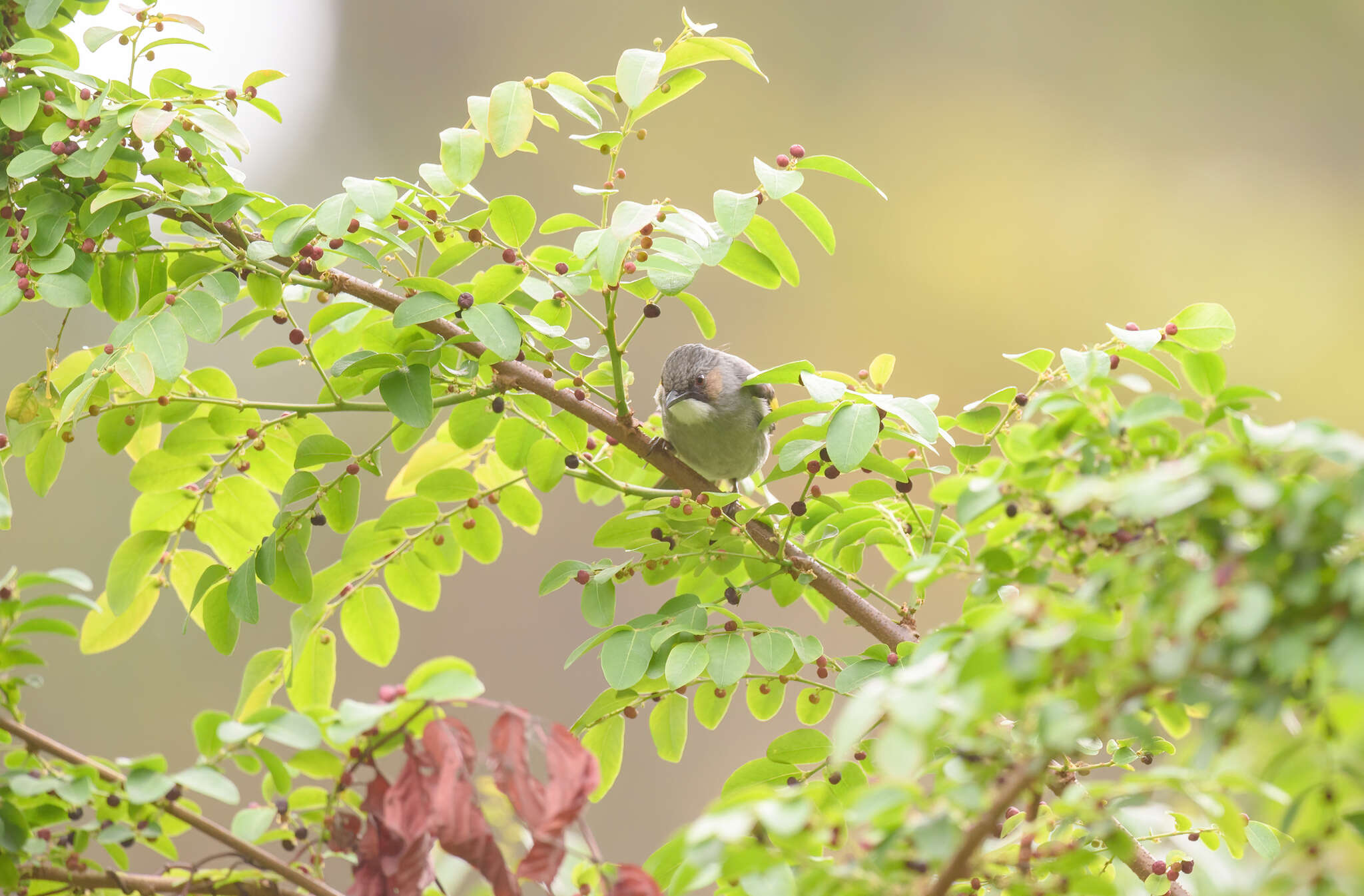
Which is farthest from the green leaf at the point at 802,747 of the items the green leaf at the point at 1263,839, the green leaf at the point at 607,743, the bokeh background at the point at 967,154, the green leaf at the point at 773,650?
the bokeh background at the point at 967,154

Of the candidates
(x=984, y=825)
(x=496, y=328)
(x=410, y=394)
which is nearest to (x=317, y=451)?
(x=410, y=394)

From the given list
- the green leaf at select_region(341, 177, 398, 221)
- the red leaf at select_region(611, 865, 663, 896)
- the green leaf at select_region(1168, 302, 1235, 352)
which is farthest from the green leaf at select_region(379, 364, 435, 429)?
the green leaf at select_region(1168, 302, 1235, 352)

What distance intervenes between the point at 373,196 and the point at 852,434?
0.49m

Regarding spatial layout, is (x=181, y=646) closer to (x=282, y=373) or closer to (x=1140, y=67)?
(x=282, y=373)

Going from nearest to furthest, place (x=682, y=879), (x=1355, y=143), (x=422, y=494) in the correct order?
(x=682, y=879), (x=422, y=494), (x=1355, y=143)

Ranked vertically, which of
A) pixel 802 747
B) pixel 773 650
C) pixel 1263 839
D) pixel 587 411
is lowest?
pixel 1263 839

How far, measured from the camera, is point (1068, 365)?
910 mm

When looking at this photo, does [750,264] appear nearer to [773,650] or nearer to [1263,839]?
[773,650]

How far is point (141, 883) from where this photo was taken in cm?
81

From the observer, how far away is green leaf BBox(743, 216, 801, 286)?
1112mm

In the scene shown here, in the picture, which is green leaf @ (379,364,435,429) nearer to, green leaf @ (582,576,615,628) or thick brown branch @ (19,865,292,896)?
green leaf @ (582,576,615,628)

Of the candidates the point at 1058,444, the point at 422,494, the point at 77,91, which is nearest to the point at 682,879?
the point at 1058,444

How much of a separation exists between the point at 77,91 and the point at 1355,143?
4.59 meters

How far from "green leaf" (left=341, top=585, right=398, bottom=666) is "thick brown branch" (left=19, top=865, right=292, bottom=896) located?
15.2 inches
